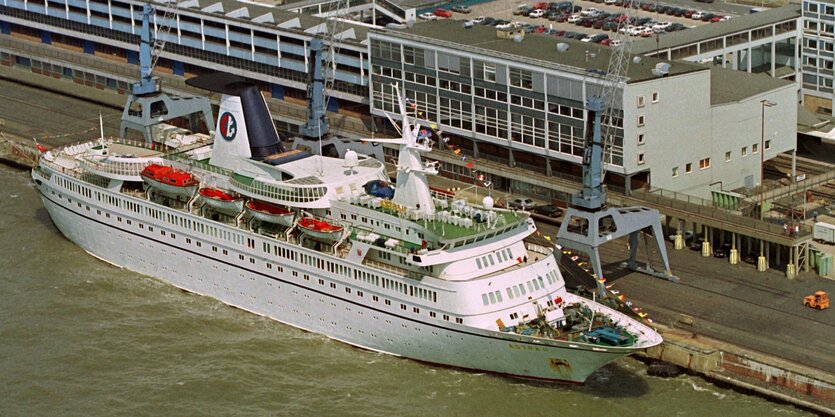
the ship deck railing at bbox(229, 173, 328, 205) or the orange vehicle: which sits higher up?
the ship deck railing at bbox(229, 173, 328, 205)

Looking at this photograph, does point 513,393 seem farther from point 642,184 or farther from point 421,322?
point 642,184

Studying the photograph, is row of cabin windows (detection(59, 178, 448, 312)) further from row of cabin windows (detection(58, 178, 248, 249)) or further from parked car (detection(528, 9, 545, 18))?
parked car (detection(528, 9, 545, 18))

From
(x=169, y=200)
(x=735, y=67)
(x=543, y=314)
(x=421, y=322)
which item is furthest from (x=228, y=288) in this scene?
(x=735, y=67)

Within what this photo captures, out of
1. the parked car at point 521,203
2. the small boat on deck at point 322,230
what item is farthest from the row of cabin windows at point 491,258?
the parked car at point 521,203

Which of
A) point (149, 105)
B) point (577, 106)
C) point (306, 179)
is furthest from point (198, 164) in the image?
point (577, 106)

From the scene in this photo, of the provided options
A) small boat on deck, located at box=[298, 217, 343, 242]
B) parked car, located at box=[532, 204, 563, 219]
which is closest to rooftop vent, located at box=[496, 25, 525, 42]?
parked car, located at box=[532, 204, 563, 219]

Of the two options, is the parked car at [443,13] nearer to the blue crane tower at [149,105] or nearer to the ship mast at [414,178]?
the blue crane tower at [149,105]
